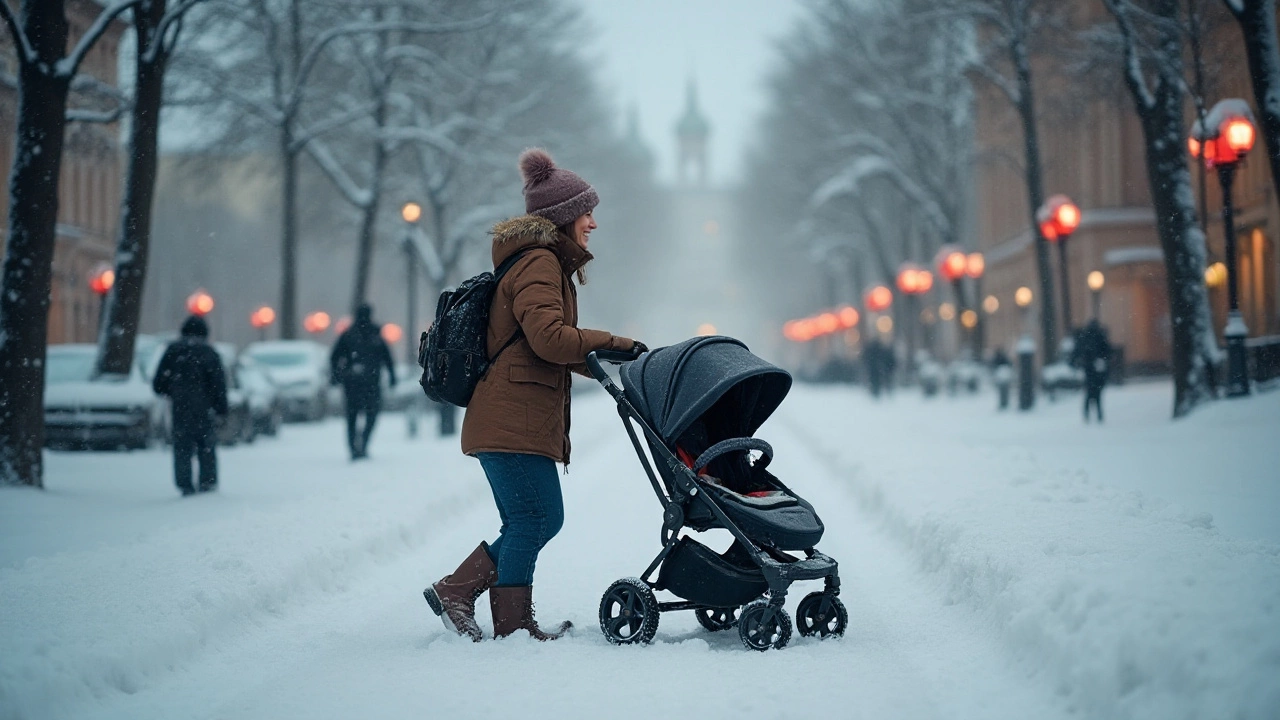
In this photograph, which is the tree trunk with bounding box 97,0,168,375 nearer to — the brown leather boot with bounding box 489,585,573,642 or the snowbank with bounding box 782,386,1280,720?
the snowbank with bounding box 782,386,1280,720

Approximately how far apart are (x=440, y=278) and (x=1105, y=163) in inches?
978

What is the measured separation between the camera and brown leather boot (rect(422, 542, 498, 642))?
557 centimetres

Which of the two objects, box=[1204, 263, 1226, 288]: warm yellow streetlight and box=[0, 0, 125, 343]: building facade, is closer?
box=[1204, 263, 1226, 288]: warm yellow streetlight

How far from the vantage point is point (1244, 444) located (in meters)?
13.4

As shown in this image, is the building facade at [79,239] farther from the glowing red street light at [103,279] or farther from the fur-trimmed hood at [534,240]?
the fur-trimmed hood at [534,240]

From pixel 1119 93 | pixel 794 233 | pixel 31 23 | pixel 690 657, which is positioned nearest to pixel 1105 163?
pixel 794 233

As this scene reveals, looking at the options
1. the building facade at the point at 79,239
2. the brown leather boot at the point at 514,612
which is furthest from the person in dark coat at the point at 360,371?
the building facade at the point at 79,239

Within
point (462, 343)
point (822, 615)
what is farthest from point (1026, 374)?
point (462, 343)

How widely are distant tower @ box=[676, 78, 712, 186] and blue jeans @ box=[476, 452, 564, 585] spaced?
18539cm

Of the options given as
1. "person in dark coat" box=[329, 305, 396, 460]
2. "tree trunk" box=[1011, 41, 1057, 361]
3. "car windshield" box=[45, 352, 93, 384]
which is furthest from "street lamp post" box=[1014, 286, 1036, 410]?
"car windshield" box=[45, 352, 93, 384]

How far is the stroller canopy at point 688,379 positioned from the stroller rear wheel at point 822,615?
85cm

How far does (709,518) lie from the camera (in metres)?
5.46

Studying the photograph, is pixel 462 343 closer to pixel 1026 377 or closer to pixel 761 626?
pixel 761 626

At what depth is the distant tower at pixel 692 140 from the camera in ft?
625
